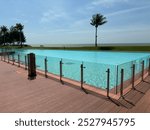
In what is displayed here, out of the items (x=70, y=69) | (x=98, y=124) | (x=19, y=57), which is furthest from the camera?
(x=19, y=57)

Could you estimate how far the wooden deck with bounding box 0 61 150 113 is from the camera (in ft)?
11.8

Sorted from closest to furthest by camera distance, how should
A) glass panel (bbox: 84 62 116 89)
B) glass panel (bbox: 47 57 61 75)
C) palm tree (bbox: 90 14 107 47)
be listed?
glass panel (bbox: 84 62 116 89), glass panel (bbox: 47 57 61 75), palm tree (bbox: 90 14 107 47)

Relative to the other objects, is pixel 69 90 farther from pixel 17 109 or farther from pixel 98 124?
pixel 98 124

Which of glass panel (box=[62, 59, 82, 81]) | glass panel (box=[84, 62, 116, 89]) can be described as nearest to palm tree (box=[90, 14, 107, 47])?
glass panel (box=[62, 59, 82, 81])

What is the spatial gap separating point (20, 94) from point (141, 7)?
1463 centimetres

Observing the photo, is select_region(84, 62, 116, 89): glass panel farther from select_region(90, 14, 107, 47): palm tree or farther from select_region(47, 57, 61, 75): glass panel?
select_region(90, 14, 107, 47): palm tree

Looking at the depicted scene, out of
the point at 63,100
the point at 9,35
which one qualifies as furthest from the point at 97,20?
the point at 9,35

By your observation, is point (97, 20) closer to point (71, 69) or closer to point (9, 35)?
point (71, 69)

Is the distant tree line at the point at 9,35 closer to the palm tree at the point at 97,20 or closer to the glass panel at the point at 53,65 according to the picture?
the palm tree at the point at 97,20

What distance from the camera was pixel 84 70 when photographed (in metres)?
5.81

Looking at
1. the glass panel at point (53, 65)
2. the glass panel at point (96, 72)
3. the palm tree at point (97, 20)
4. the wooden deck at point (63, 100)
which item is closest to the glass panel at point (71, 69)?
the glass panel at point (96, 72)

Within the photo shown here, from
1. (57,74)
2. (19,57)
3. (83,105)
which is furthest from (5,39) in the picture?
(83,105)

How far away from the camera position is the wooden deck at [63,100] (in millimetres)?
3594

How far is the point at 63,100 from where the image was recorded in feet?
13.4
